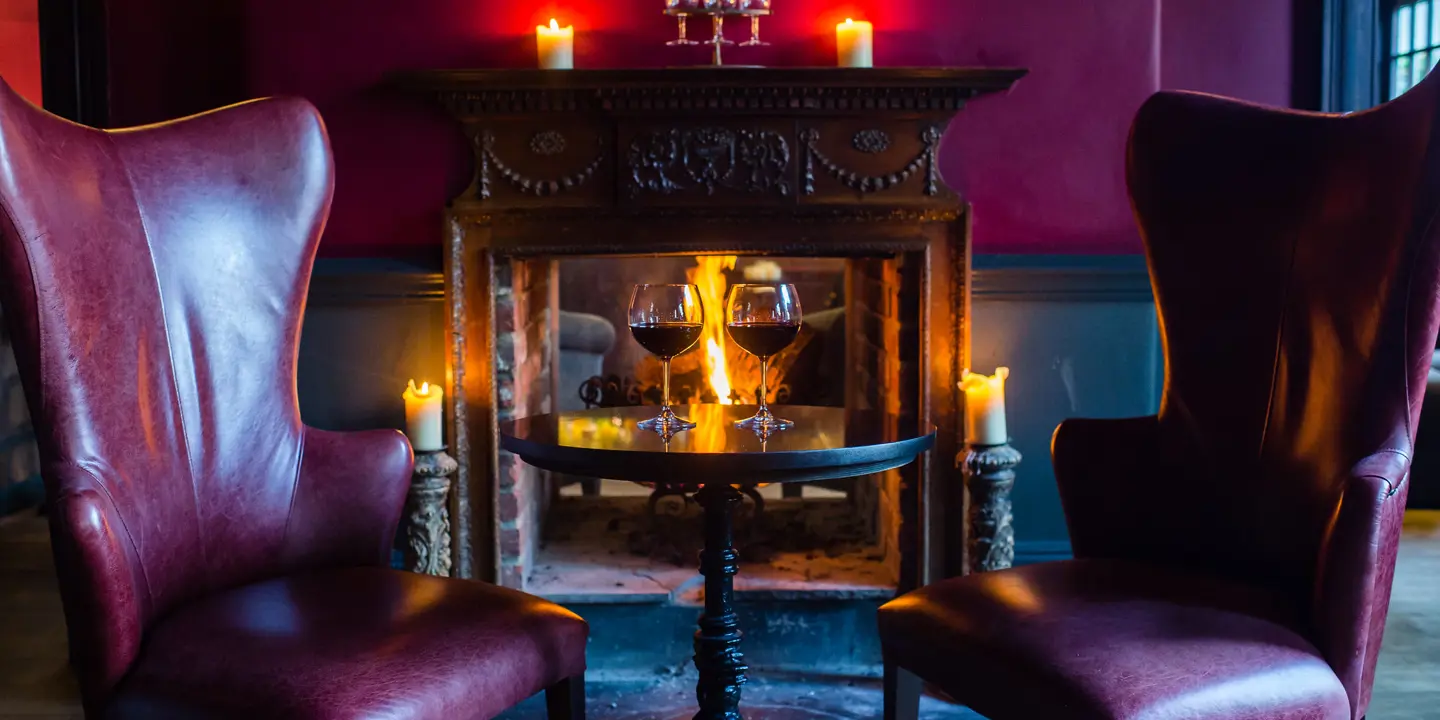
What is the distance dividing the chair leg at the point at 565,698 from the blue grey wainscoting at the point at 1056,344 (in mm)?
1322

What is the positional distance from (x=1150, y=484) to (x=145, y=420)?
136 cm

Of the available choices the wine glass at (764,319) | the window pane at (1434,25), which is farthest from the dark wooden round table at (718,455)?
the window pane at (1434,25)

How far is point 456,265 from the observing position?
8.05 feet

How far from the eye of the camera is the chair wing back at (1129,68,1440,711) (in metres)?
1.42

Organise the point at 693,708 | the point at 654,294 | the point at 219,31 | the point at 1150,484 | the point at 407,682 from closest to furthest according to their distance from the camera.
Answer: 1. the point at 407,682
2. the point at 654,294
3. the point at 1150,484
4. the point at 693,708
5. the point at 219,31

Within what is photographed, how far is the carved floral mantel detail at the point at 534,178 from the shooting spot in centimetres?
241

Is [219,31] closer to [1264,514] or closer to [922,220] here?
[922,220]

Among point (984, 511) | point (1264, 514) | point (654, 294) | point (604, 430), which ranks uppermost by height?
point (654, 294)

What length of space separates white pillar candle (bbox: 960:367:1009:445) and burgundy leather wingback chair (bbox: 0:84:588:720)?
1.12m

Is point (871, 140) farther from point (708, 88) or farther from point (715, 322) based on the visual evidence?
point (715, 322)

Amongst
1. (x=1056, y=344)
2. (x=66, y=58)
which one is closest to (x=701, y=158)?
(x=1056, y=344)

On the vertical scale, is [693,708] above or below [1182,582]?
below

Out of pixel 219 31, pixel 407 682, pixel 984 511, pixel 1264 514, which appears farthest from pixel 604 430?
pixel 219 31

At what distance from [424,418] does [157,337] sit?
0.84 meters
